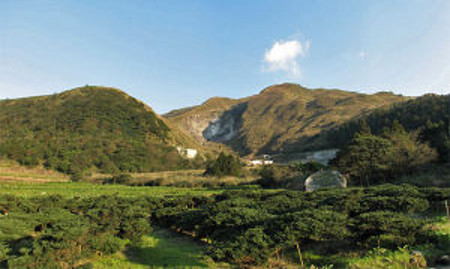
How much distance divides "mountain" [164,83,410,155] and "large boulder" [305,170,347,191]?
67.1m

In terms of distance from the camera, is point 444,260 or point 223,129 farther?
point 223,129

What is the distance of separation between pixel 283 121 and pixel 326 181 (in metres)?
130

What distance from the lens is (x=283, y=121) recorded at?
155875mm

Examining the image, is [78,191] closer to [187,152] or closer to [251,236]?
[251,236]

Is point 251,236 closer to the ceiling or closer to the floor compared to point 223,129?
closer to the floor

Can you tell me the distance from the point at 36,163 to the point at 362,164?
77050 millimetres

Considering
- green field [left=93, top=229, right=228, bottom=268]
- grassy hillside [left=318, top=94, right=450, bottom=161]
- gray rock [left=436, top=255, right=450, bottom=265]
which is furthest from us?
grassy hillside [left=318, top=94, right=450, bottom=161]

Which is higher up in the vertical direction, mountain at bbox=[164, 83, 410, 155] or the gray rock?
→ mountain at bbox=[164, 83, 410, 155]

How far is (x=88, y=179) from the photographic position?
5772 cm

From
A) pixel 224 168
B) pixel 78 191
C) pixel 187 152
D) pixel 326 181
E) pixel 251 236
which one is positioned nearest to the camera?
pixel 251 236

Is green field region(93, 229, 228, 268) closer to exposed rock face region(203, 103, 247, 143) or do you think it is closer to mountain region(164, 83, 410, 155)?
mountain region(164, 83, 410, 155)

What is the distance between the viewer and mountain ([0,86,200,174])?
74250 mm

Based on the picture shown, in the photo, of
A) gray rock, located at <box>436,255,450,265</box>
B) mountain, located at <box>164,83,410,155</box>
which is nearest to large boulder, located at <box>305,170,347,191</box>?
gray rock, located at <box>436,255,450,265</box>

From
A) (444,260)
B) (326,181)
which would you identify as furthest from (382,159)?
(444,260)
